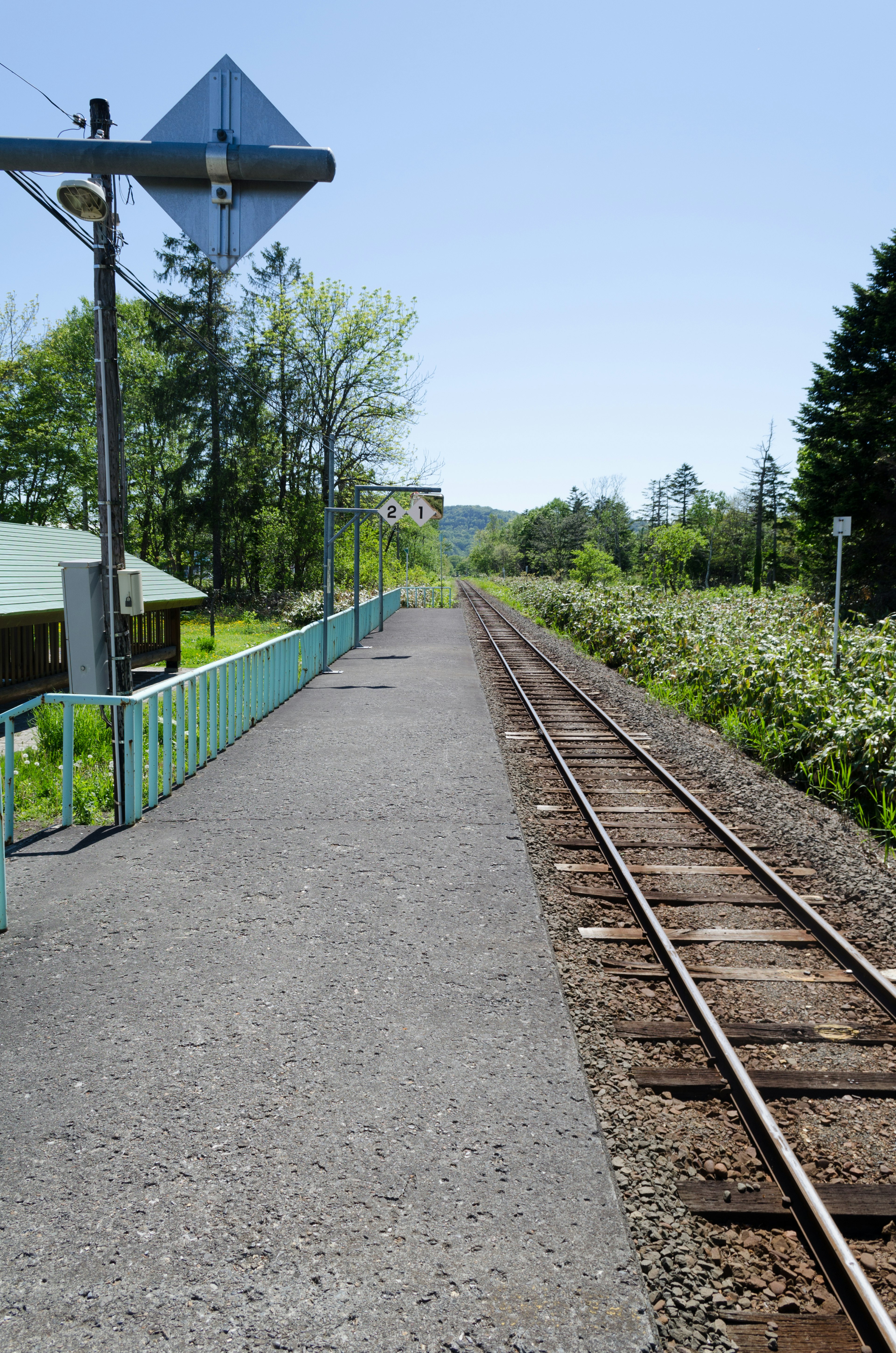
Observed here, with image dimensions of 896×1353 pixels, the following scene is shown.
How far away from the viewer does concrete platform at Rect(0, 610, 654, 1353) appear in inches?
101

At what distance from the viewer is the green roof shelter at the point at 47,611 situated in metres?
16.1

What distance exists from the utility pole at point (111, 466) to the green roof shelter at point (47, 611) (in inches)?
222

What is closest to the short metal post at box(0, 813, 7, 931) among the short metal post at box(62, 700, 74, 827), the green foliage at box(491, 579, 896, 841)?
the short metal post at box(62, 700, 74, 827)

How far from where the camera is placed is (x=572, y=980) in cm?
486

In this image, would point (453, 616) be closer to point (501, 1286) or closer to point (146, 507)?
point (146, 507)

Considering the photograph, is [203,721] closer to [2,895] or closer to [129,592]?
[129,592]

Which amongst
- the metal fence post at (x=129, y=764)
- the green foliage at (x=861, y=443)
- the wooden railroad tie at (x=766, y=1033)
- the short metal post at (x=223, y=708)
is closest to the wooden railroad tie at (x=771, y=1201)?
the wooden railroad tie at (x=766, y=1033)

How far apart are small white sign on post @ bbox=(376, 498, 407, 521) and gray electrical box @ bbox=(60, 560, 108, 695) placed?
14.0 meters

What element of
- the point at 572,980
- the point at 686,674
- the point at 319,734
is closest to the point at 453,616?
the point at 686,674

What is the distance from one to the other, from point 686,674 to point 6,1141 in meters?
13.8

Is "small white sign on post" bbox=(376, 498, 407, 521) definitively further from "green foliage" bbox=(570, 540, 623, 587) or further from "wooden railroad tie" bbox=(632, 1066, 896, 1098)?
"green foliage" bbox=(570, 540, 623, 587)

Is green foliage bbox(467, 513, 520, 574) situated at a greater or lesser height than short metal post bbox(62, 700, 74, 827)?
Answer: greater

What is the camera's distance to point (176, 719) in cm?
867

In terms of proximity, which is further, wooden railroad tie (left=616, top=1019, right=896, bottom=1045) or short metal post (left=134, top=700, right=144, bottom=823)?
short metal post (left=134, top=700, right=144, bottom=823)
